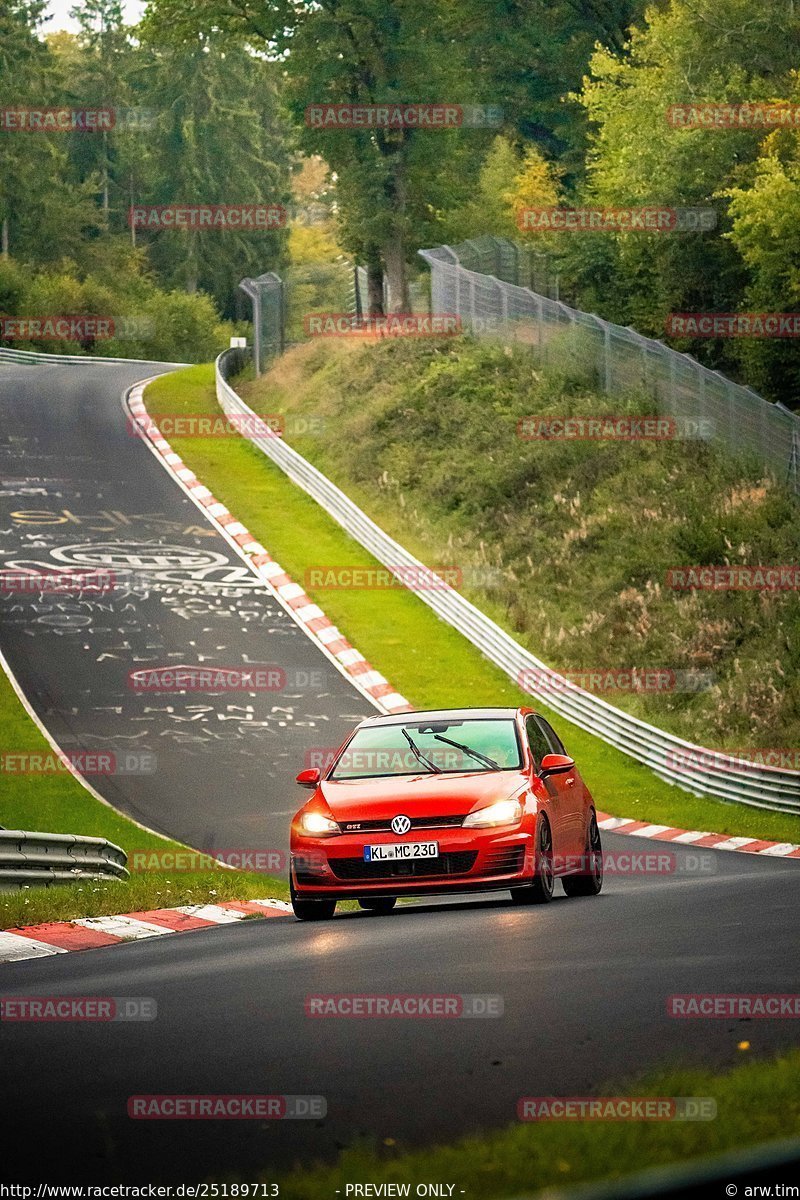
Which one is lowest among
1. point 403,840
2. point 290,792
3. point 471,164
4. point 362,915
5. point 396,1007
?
point 290,792

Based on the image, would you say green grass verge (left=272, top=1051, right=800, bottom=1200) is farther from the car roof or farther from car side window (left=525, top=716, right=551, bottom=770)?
the car roof

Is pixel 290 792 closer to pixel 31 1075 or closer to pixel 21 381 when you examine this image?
pixel 31 1075

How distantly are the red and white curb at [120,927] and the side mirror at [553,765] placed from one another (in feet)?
8.19

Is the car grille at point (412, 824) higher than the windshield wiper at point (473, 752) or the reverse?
the reverse

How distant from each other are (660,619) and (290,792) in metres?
11.2

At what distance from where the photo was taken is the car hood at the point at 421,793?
12.5 metres

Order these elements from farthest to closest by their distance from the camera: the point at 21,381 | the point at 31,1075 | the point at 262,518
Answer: the point at 21,381 → the point at 262,518 → the point at 31,1075

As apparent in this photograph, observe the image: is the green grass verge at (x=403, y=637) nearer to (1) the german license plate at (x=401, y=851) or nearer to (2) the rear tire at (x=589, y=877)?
(2) the rear tire at (x=589, y=877)

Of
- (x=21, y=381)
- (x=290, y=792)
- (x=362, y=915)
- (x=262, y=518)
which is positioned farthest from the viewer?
(x=21, y=381)

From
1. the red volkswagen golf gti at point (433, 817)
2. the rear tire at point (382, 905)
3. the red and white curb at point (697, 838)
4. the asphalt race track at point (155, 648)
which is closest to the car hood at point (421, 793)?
the red volkswagen golf gti at point (433, 817)

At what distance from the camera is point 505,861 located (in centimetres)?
1236

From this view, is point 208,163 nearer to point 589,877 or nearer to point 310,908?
point 589,877

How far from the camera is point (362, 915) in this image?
13344 millimetres

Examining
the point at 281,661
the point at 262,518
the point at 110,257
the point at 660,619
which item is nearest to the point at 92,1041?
the point at 281,661
